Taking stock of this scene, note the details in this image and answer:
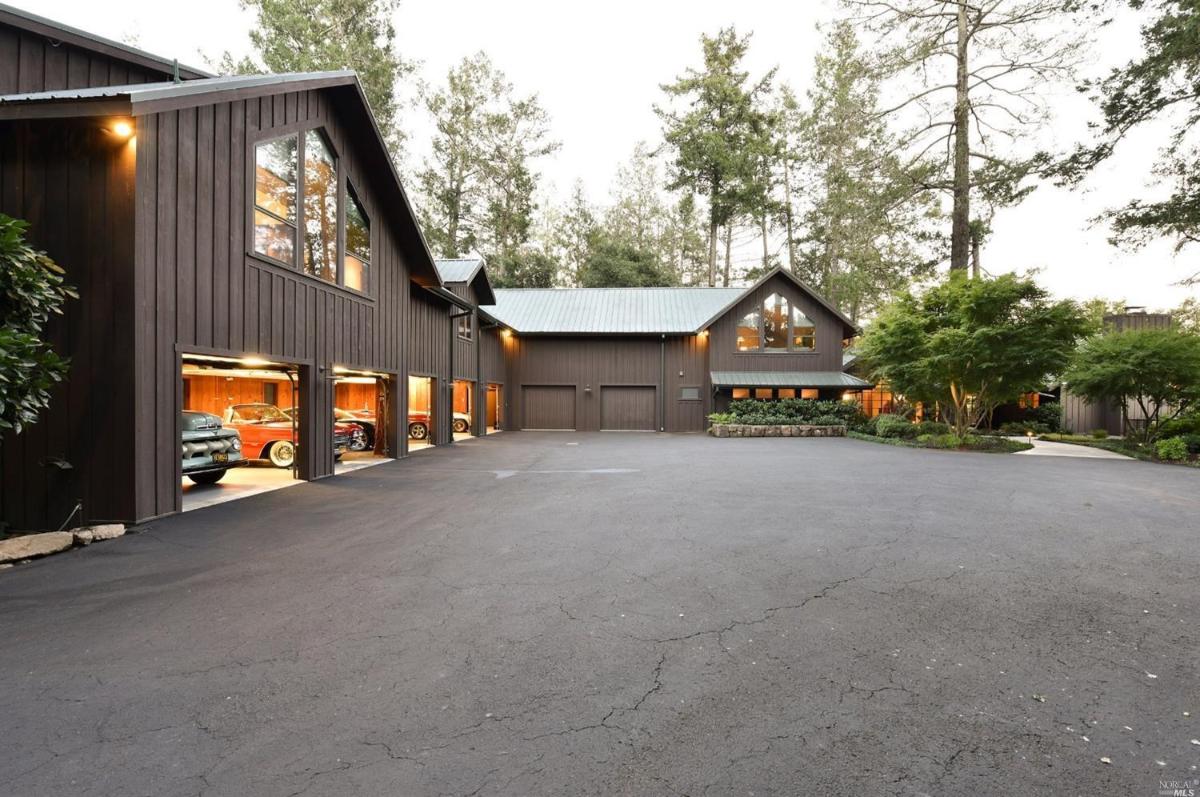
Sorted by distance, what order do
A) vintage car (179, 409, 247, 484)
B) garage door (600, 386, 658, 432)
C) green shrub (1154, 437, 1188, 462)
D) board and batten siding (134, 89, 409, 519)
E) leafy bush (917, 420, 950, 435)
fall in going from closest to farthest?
board and batten siding (134, 89, 409, 519) < vintage car (179, 409, 247, 484) < green shrub (1154, 437, 1188, 462) < leafy bush (917, 420, 950, 435) < garage door (600, 386, 658, 432)

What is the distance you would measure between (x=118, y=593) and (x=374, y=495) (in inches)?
159

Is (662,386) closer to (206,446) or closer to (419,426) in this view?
(419,426)

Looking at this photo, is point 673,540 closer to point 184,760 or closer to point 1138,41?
point 184,760

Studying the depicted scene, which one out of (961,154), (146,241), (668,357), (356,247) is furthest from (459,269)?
(961,154)

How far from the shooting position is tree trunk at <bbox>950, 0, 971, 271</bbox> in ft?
55.7

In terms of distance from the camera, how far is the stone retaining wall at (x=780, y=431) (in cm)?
2091

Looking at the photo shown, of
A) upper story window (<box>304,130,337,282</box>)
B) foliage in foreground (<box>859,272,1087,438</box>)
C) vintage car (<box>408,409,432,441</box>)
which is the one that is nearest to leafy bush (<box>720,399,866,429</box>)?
foliage in foreground (<box>859,272,1087,438</box>)

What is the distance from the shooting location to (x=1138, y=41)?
13.2 m

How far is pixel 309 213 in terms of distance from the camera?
9.46 meters

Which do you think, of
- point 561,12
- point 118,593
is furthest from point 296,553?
point 561,12

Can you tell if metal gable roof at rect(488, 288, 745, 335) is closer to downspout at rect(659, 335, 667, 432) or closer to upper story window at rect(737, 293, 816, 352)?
downspout at rect(659, 335, 667, 432)

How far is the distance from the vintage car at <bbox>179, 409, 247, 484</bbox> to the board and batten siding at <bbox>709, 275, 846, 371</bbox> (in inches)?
732

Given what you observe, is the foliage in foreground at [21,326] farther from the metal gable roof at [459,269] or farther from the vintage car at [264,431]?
the metal gable roof at [459,269]

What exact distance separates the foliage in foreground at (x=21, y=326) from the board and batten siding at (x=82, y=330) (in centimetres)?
131
